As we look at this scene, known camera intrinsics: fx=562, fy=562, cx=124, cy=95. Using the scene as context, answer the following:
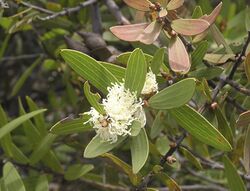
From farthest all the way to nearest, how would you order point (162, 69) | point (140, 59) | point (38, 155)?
point (38, 155)
point (162, 69)
point (140, 59)

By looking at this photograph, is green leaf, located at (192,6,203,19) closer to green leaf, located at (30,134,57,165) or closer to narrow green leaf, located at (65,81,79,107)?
green leaf, located at (30,134,57,165)

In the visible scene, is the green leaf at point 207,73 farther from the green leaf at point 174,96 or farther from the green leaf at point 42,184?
the green leaf at point 42,184

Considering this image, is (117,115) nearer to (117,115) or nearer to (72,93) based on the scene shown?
(117,115)

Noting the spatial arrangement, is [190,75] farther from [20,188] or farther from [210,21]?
[20,188]

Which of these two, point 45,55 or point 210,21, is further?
point 45,55

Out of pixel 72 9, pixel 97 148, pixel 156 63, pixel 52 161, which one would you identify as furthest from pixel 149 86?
pixel 72 9

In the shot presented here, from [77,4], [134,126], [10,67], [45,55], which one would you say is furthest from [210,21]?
[10,67]
